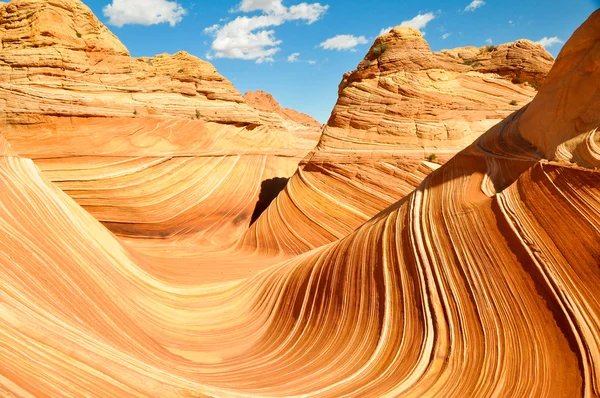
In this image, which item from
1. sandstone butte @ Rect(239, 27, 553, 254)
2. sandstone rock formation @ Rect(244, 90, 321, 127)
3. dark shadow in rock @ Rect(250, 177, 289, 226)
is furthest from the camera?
sandstone rock formation @ Rect(244, 90, 321, 127)

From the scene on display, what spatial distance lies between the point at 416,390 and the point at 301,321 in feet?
6.59

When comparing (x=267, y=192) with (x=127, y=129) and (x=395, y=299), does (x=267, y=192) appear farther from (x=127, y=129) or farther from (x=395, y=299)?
(x=395, y=299)

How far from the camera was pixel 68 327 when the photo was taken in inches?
93.7

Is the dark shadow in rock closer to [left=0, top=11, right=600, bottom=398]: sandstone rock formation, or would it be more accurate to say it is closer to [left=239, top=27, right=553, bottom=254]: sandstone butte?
[left=239, top=27, right=553, bottom=254]: sandstone butte

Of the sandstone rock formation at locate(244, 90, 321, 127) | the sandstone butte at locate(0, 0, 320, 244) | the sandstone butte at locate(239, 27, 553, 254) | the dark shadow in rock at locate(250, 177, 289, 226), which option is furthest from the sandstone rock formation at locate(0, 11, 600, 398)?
the sandstone rock formation at locate(244, 90, 321, 127)

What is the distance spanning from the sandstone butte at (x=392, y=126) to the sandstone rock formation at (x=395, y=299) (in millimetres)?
3847

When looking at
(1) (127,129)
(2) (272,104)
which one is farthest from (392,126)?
(2) (272,104)

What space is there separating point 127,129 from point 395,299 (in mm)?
10817

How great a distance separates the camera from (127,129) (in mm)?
11789

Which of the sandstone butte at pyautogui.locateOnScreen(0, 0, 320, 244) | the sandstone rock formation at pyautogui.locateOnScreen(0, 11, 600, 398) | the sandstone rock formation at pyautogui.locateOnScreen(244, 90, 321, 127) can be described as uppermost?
the sandstone rock formation at pyautogui.locateOnScreen(244, 90, 321, 127)

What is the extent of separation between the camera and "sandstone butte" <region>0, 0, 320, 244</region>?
10391mm

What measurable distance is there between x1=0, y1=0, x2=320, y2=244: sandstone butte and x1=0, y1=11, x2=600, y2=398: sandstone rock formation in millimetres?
5997

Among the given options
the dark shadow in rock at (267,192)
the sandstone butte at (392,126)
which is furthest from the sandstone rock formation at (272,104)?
the sandstone butte at (392,126)

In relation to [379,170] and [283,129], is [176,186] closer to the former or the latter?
[379,170]
